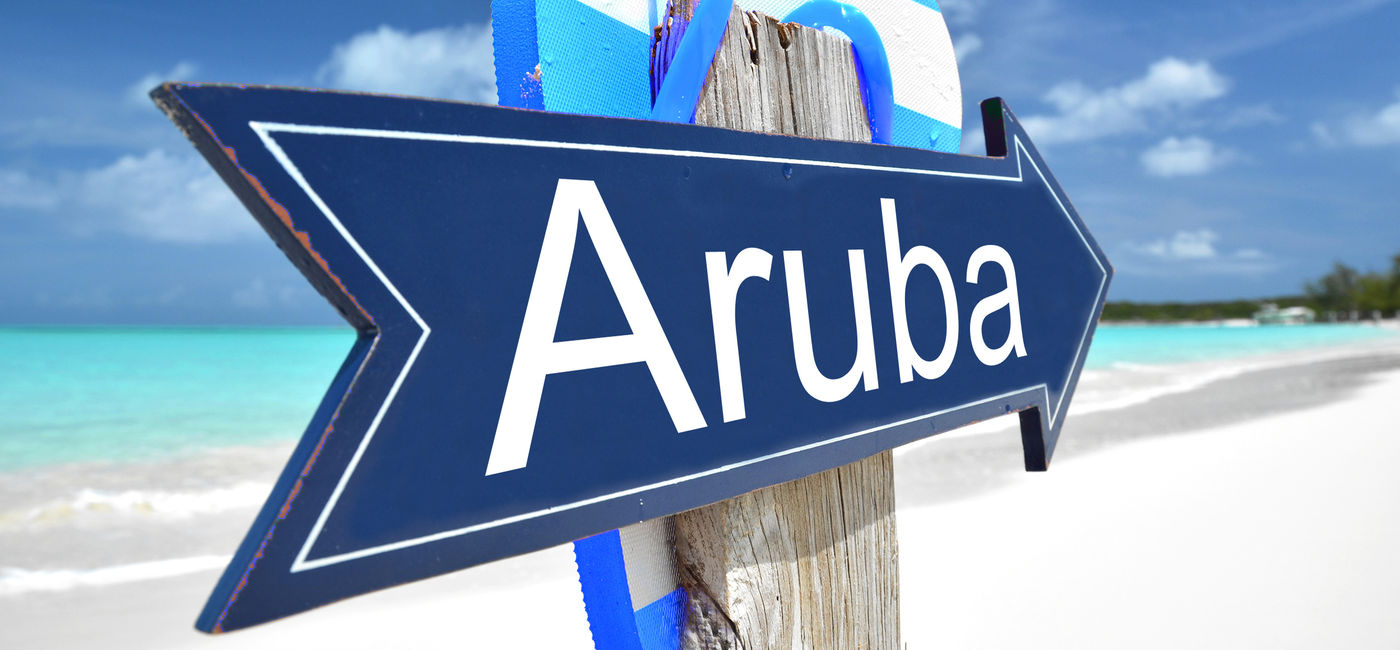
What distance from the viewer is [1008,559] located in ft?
14.4

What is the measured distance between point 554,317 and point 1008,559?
4.36 metres

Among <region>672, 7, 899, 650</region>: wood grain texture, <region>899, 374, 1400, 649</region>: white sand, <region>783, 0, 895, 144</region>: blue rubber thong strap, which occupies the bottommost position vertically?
<region>899, 374, 1400, 649</region>: white sand

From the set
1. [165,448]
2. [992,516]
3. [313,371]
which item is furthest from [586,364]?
[313,371]

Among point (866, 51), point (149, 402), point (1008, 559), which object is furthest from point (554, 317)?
point (149, 402)

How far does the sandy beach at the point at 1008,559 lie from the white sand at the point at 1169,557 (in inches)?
0.6

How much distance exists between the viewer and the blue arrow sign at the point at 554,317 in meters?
0.62

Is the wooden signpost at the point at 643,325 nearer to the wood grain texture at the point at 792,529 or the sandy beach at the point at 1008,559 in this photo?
the wood grain texture at the point at 792,529

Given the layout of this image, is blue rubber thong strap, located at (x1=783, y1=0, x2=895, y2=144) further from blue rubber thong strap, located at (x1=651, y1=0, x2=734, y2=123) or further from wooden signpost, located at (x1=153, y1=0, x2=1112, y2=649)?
blue rubber thong strap, located at (x1=651, y1=0, x2=734, y2=123)

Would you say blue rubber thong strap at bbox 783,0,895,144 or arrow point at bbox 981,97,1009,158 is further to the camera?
arrow point at bbox 981,97,1009,158

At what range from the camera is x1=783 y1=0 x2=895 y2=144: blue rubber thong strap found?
128cm

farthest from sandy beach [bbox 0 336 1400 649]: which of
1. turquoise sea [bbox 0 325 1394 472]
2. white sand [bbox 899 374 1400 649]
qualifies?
turquoise sea [bbox 0 325 1394 472]

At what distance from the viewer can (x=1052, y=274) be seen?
1543 mm

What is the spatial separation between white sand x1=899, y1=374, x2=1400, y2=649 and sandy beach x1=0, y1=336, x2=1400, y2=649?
1 cm

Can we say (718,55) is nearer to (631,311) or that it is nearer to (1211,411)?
(631,311)
